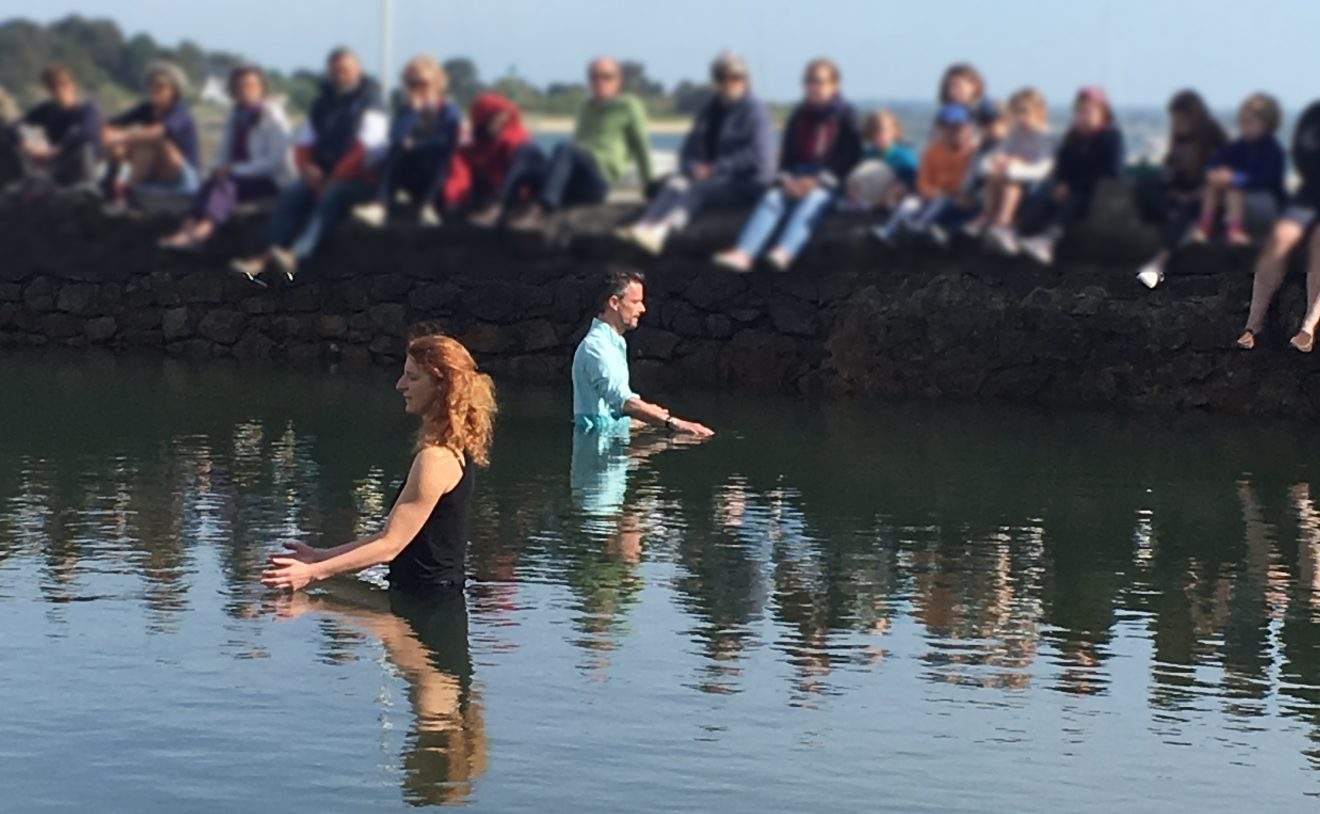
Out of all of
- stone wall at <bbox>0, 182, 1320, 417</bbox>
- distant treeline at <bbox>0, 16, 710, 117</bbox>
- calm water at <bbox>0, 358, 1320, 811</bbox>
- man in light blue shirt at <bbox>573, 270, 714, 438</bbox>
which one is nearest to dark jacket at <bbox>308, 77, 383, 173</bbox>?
distant treeline at <bbox>0, 16, 710, 117</bbox>

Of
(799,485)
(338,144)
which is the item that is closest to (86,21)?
(338,144)

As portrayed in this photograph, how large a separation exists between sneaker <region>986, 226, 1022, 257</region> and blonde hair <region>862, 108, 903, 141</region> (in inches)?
7.2

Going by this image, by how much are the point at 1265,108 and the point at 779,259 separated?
1.95 ft

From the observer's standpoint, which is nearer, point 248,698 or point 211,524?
point 248,698

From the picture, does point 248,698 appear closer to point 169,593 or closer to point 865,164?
point 169,593

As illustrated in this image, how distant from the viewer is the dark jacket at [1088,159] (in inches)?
119

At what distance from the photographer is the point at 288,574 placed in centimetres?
1140

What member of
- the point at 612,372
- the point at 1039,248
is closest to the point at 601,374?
the point at 612,372

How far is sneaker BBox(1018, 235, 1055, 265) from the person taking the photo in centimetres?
302

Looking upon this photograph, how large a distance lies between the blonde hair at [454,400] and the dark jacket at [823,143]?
7.68 metres

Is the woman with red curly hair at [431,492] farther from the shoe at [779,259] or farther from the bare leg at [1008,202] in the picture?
the bare leg at [1008,202]

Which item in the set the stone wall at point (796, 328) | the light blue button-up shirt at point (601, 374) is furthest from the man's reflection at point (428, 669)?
the stone wall at point (796, 328)

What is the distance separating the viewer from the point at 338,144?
3189mm

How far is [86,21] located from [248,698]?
275 inches
